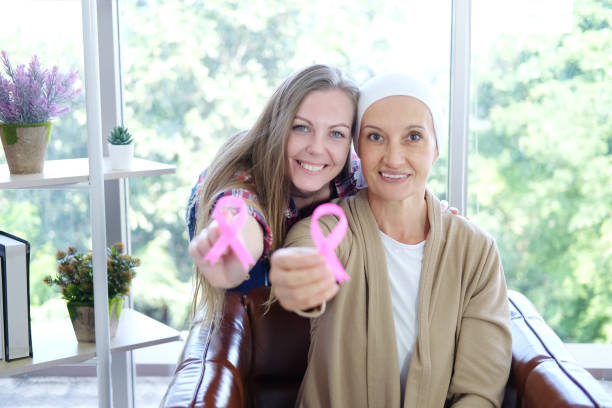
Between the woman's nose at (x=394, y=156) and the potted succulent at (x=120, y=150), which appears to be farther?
the potted succulent at (x=120, y=150)

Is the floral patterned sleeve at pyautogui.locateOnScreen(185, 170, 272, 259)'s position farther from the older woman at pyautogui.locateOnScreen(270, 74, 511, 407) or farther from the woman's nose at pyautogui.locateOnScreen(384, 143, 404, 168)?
the woman's nose at pyautogui.locateOnScreen(384, 143, 404, 168)

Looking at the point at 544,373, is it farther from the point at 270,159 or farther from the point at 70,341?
the point at 70,341

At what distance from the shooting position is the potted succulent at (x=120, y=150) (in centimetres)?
209

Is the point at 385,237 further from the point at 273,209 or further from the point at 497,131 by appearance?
the point at 497,131

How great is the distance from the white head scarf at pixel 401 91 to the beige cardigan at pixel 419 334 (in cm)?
29

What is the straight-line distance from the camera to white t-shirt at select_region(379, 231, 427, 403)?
164 centimetres

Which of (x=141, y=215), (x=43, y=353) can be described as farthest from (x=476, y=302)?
(x=141, y=215)

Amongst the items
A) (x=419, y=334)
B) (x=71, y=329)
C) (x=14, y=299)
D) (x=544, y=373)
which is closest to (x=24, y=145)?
(x=14, y=299)

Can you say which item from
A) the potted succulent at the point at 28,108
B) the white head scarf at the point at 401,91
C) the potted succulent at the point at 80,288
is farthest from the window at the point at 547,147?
the potted succulent at the point at 28,108

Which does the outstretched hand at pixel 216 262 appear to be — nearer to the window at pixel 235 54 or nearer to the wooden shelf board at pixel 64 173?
the wooden shelf board at pixel 64 173

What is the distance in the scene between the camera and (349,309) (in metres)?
1.61

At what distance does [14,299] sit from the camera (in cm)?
193

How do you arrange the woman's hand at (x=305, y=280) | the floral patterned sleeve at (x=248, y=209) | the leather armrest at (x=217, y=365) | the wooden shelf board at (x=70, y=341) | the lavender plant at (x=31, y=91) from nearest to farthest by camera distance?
1. the woman's hand at (x=305, y=280)
2. the leather armrest at (x=217, y=365)
3. the floral patterned sleeve at (x=248, y=209)
4. the lavender plant at (x=31, y=91)
5. the wooden shelf board at (x=70, y=341)

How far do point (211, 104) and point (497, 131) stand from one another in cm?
116
